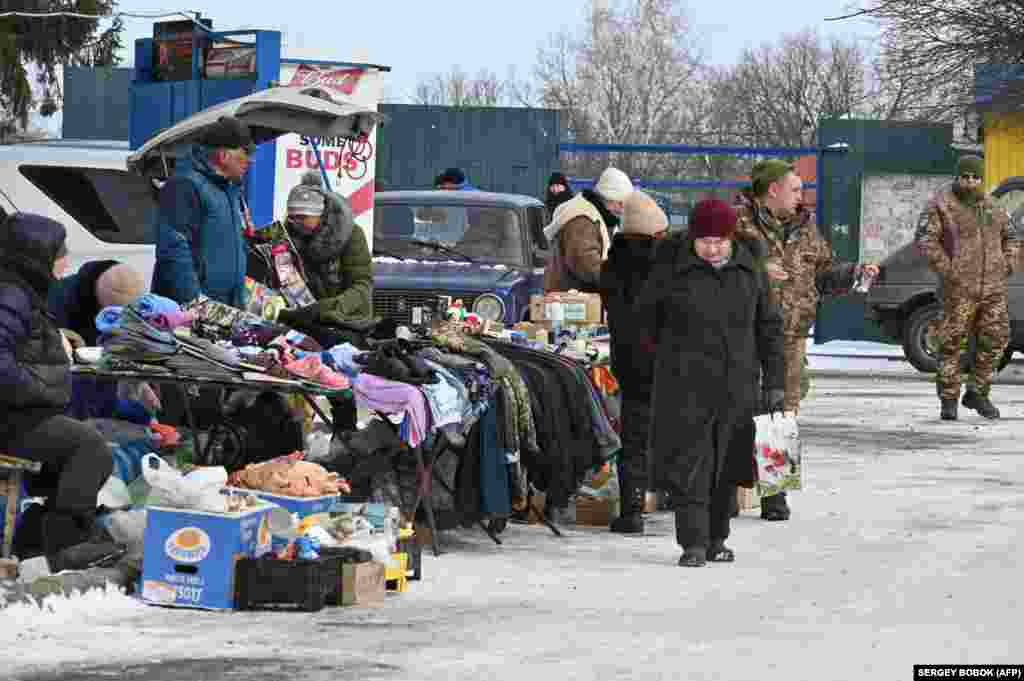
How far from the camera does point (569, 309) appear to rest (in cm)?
1323

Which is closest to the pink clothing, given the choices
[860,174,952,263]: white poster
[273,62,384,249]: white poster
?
[273,62,384,249]: white poster

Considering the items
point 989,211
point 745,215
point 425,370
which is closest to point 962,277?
point 989,211

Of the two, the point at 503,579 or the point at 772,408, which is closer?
the point at 503,579

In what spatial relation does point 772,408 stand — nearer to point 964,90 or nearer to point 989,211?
point 989,211

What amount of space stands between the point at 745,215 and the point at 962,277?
572cm

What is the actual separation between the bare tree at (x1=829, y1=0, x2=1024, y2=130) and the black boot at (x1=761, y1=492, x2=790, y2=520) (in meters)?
20.3

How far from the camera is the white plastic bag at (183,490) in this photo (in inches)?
369

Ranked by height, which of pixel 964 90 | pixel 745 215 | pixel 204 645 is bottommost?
pixel 204 645

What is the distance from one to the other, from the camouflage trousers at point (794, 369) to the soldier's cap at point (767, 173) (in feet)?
3.39

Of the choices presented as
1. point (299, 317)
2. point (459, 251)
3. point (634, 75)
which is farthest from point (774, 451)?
point (634, 75)

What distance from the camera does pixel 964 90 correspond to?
33.1m

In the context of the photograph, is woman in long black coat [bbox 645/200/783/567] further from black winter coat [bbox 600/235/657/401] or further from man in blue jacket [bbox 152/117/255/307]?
man in blue jacket [bbox 152/117/255/307]

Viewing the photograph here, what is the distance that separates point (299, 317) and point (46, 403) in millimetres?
2942

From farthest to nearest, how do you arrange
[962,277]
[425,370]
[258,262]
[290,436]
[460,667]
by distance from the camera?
[962,277] < [258,262] < [290,436] < [425,370] < [460,667]
